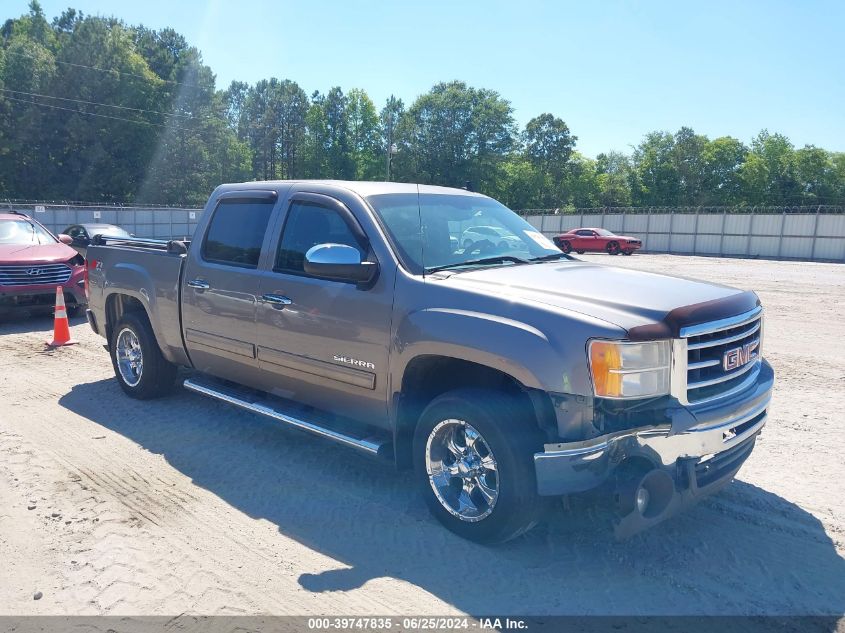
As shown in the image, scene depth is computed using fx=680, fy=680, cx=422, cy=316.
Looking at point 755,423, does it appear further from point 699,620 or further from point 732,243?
point 732,243

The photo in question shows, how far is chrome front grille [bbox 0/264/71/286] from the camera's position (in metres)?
10.5

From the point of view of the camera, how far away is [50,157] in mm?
56875

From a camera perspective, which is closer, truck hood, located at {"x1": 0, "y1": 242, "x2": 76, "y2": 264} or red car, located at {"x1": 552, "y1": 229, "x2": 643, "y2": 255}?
truck hood, located at {"x1": 0, "y1": 242, "x2": 76, "y2": 264}

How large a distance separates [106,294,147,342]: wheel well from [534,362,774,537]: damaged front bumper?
4.84 m

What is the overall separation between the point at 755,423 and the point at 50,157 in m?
63.9

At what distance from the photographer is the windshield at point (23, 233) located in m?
11.6

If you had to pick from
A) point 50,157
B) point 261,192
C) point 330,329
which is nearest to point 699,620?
point 330,329

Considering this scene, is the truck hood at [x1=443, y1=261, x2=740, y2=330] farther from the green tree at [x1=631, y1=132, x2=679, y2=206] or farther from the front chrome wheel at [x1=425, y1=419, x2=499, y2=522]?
the green tree at [x1=631, y1=132, x2=679, y2=206]

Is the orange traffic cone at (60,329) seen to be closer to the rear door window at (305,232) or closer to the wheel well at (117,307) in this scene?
the wheel well at (117,307)

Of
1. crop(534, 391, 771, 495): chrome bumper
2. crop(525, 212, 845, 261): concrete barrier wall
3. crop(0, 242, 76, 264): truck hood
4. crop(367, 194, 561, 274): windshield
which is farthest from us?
crop(525, 212, 845, 261): concrete barrier wall

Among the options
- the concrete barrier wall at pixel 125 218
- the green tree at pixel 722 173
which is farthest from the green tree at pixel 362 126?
the concrete barrier wall at pixel 125 218

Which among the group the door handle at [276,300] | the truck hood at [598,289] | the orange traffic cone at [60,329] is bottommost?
the orange traffic cone at [60,329]

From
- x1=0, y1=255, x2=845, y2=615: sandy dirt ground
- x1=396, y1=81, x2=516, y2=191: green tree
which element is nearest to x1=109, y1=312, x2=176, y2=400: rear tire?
x1=0, y1=255, x2=845, y2=615: sandy dirt ground

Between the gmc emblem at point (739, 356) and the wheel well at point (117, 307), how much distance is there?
210 inches
